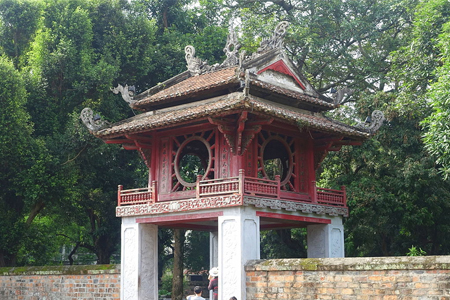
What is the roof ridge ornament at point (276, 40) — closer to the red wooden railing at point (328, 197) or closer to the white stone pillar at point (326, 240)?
the red wooden railing at point (328, 197)

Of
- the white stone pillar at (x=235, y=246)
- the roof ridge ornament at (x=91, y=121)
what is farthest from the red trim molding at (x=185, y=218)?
the roof ridge ornament at (x=91, y=121)

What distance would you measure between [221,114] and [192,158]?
442 inches

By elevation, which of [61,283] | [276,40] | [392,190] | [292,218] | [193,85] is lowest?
[61,283]

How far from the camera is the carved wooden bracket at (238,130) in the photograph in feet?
56.6

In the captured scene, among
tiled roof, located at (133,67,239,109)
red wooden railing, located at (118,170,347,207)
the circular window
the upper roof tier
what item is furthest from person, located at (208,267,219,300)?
tiled roof, located at (133,67,239,109)

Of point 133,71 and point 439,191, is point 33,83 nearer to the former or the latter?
point 133,71

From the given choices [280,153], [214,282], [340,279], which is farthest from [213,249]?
[340,279]

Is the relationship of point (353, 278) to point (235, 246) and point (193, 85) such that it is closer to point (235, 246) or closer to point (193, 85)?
point (235, 246)

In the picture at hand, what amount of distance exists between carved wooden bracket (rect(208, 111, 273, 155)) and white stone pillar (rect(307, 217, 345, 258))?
14.0 ft

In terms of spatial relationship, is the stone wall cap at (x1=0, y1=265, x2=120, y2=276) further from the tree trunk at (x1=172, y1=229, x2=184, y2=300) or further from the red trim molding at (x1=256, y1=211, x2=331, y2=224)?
the tree trunk at (x1=172, y1=229, x2=184, y2=300)

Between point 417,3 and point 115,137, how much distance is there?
17.2m

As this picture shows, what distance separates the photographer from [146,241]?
754 inches

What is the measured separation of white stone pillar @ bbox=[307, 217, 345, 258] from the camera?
19.5 metres

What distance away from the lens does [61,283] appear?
65.7 feet
